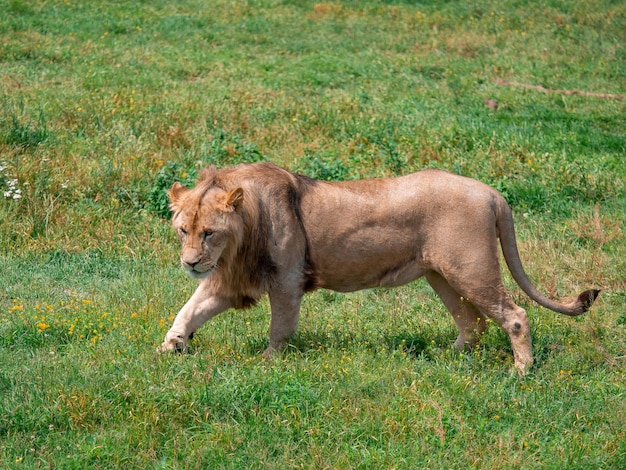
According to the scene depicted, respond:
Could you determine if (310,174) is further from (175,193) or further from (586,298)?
(586,298)

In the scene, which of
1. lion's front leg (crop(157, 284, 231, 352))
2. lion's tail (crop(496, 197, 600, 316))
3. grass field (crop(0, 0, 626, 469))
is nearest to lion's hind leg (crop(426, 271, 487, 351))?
grass field (crop(0, 0, 626, 469))

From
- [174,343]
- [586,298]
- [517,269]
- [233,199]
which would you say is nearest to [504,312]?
[517,269]

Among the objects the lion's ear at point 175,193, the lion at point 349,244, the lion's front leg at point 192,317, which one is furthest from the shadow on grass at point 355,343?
the lion's ear at point 175,193

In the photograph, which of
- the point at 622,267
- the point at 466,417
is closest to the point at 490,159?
the point at 622,267

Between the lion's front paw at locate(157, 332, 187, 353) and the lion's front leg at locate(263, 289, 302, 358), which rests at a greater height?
the lion's front leg at locate(263, 289, 302, 358)

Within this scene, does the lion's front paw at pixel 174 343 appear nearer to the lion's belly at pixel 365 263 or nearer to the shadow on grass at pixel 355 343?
the shadow on grass at pixel 355 343

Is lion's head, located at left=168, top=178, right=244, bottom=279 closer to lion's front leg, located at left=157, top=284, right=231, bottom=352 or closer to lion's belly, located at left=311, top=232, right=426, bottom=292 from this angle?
lion's front leg, located at left=157, top=284, right=231, bottom=352

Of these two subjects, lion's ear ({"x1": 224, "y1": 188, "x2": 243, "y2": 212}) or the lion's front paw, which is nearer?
lion's ear ({"x1": 224, "y1": 188, "x2": 243, "y2": 212})

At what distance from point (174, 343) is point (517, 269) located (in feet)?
7.32

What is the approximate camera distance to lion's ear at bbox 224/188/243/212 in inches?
216

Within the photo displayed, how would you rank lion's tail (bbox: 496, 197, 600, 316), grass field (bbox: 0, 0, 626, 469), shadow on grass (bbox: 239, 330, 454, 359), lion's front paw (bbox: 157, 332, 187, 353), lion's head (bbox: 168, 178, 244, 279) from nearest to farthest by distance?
grass field (bbox: 0, 0, 626, 469) < lion's head (bbox: 168, 178, 244, 279) < lion's front paw (bbox: 157, 332, 187, 353) < shadow on grass (bbox: 239, 330, 454, 359) < lion's tail (bbox: 496, 197, 600, 316)

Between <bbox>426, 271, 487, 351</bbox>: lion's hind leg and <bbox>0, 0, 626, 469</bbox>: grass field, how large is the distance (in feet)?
0.33

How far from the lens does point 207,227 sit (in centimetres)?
550

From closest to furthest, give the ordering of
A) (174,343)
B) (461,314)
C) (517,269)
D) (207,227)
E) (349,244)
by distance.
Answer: (207,227) → (174,343) → (349,244) → (517,269) → (461,314)
